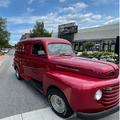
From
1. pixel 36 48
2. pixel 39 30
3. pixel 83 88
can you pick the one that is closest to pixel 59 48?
pixel 36 48

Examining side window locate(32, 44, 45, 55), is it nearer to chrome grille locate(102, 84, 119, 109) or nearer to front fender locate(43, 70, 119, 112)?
front fender locate(43, 70, 119, 112)

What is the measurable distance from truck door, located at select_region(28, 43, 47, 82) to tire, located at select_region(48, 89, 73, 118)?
0.92m

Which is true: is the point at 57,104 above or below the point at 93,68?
below

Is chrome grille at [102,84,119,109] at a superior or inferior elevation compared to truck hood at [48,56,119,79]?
inferior

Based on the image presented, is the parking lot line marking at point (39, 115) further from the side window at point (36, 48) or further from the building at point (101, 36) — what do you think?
the building at point (101, 36)

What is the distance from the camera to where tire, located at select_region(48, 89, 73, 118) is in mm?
2296

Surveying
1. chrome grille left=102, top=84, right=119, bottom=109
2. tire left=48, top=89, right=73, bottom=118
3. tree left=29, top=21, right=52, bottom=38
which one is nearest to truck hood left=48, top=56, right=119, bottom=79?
chrome grille left=102, top=84, right=119, bottom=109

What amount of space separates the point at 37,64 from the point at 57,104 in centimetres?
154

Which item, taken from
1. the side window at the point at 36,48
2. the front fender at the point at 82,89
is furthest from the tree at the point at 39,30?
the front fender at the point at 82,89

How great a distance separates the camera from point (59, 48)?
12.0 feet

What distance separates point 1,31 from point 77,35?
2495 cm

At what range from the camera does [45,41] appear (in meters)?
3.55

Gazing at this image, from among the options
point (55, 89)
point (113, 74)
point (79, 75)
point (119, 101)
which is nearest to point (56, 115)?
point (55, 89)

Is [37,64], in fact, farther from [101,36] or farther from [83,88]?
[101,36]
